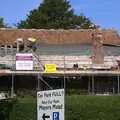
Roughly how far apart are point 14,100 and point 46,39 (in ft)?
109

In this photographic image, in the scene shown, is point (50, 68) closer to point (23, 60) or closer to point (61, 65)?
point (61, 65)

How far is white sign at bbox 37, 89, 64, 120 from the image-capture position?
30.2 ft

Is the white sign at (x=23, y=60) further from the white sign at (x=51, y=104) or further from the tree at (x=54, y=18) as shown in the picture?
the tree at (x=54, y=18)

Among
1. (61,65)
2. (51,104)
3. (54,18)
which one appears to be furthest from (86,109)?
(54,18)

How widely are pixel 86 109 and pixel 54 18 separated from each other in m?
67.7

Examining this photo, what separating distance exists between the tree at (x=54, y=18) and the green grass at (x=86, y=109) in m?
61.8

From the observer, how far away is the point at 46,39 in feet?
181

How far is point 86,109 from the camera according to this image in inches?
847

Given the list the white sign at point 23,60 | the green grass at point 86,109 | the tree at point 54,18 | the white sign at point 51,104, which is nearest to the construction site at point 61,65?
the white sign at point 23,60

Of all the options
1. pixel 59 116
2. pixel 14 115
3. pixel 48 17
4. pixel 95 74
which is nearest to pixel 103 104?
pixel 14 115

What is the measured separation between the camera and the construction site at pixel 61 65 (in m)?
46.2

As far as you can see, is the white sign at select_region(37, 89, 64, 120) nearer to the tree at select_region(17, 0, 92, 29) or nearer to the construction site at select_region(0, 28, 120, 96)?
the construction site at select_region(0, 28, 120, 96)

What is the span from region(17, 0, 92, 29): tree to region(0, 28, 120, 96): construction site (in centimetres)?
3173

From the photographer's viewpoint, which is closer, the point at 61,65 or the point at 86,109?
the point at 86,109
